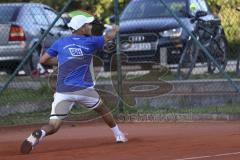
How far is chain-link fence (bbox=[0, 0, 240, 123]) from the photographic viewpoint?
1331 centimetres

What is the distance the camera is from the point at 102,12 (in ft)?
90.5

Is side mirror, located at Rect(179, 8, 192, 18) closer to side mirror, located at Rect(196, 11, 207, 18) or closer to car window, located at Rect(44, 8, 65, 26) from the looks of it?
side mirror, located at Rect(196, 11, 207, 18)

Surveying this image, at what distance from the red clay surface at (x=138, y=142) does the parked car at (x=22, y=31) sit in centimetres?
385

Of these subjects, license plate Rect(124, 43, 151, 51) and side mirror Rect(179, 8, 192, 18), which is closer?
license plate Rect(124, 43, 151, 51)

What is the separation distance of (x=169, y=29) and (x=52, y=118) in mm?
7131

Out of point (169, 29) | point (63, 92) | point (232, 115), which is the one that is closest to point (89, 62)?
point (63, 92)

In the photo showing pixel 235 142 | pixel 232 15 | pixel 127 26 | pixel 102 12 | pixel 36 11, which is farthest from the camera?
pixel 102 12

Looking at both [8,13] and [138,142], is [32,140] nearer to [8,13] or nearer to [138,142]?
[138,142]

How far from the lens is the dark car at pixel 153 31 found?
15461 mm

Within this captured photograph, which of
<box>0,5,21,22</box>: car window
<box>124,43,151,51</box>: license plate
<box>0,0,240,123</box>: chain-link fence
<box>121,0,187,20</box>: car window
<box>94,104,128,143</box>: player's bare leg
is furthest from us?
<box>0,5,21,22</box>: car window

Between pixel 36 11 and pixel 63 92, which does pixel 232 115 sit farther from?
pixel 36 11

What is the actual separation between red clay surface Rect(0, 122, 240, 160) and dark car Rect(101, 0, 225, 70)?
277 centimetres

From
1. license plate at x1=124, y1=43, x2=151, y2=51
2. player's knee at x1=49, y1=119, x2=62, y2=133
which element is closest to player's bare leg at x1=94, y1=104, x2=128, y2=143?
player's knee at x1=49, y1=119, x2=62, y2=133

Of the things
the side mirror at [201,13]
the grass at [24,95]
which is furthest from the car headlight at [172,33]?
the grass at [24,95]
